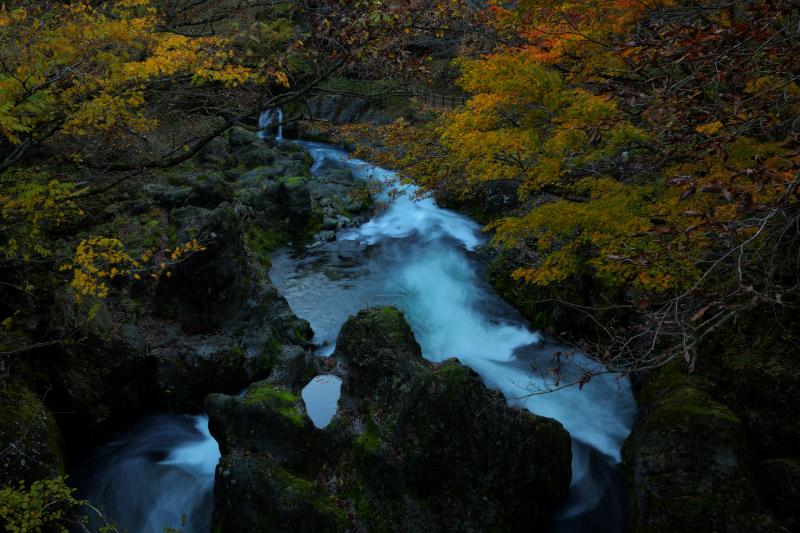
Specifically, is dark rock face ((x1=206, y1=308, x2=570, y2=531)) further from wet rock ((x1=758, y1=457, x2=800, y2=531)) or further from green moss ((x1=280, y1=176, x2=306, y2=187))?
green moss ((x1=280, y1=176, x2=306, y2=187))

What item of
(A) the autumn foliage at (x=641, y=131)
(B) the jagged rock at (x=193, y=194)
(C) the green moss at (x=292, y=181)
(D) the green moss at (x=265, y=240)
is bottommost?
(D) the green moss at (x=265, y=240)

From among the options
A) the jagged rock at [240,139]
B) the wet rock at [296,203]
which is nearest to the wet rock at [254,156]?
the jagged rock at [240,139]

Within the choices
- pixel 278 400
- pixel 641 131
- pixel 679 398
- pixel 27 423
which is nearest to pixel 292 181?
pixel 278 400

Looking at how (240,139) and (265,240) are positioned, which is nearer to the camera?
(265,240)

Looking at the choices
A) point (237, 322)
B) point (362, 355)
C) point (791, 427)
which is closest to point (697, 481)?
point (791, 427)

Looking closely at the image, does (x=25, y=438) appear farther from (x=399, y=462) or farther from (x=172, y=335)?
(x=399, y=462)

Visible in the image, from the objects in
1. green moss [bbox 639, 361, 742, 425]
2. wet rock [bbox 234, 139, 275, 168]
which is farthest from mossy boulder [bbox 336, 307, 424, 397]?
wet rock [bbox 234, 139, 275, 168]

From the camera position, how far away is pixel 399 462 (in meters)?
6.41

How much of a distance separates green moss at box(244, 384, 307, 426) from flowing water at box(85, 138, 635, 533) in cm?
58

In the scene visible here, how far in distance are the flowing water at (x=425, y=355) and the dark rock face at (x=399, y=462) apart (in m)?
0.67

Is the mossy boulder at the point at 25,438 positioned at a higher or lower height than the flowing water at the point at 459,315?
higher

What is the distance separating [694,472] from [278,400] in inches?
219

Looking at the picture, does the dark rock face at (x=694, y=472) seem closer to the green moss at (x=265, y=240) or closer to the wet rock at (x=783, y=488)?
the wet rock at (x=783, y=488)

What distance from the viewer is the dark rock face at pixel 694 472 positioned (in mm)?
5398
